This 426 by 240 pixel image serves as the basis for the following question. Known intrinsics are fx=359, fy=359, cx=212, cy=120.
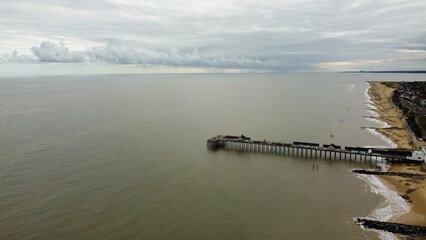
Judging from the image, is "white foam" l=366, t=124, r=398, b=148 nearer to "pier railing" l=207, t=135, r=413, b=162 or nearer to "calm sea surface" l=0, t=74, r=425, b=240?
"calm sea surface" l=0, t=74, r=425, b=240

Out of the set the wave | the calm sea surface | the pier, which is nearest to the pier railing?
the pier

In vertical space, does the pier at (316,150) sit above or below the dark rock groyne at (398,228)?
above

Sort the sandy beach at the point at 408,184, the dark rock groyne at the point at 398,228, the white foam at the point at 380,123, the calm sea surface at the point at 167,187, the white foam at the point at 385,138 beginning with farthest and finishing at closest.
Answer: the white foam at the point at 380,123
the white foam at the point at 385,138
the sandy beach at the point at 408,184
the calm sea surface at the point at 167,187
the dark rock groyne at the point at 398,228

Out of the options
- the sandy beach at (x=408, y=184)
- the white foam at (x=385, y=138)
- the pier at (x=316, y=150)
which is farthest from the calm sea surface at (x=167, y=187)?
the sandy beach at (x=408, y=184)

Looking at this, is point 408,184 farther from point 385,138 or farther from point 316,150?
point 385,138

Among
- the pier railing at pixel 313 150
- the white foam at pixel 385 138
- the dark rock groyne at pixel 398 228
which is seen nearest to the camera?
the dark rock groyne at pixel 398 228

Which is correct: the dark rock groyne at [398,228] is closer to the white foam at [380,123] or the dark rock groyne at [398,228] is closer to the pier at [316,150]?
the pier at [316,150]

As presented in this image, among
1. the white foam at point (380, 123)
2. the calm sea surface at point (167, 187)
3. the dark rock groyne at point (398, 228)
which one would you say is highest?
the white foam at point (380, 123)

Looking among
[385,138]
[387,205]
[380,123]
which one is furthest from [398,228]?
[380,123]
